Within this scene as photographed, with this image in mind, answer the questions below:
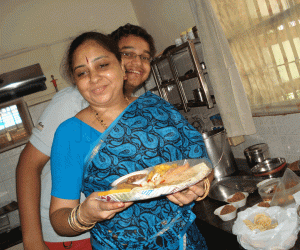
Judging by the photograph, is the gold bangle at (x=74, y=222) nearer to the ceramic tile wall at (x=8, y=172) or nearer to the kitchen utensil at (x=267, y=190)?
the kitchen utensil at (x=267, y=190)

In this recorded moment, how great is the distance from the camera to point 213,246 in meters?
1.66

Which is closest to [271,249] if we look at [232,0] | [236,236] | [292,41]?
[236,236]

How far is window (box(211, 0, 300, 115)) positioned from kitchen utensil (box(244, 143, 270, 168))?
0.84 feet

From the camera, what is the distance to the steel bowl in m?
1.73

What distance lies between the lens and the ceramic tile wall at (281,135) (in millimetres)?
1836

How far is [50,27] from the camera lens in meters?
3.82

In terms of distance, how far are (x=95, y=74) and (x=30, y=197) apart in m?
0.54

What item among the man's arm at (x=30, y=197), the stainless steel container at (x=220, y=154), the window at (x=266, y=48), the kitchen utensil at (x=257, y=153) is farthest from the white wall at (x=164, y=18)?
the man's arm at (x=30, y=197)

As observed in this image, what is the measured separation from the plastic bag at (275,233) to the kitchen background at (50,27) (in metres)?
Answer: 1.75

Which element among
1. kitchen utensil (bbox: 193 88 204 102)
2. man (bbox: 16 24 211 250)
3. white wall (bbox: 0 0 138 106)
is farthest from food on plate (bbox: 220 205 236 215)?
white wall (bbox: 0 0 138 106)

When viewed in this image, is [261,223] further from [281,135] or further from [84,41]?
[84,41]

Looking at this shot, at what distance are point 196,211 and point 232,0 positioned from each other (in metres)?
1.45

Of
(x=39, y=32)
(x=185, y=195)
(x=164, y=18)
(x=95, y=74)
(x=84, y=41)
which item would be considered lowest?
(x=185, y=195)

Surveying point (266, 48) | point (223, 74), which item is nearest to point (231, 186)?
point (223, 74)
